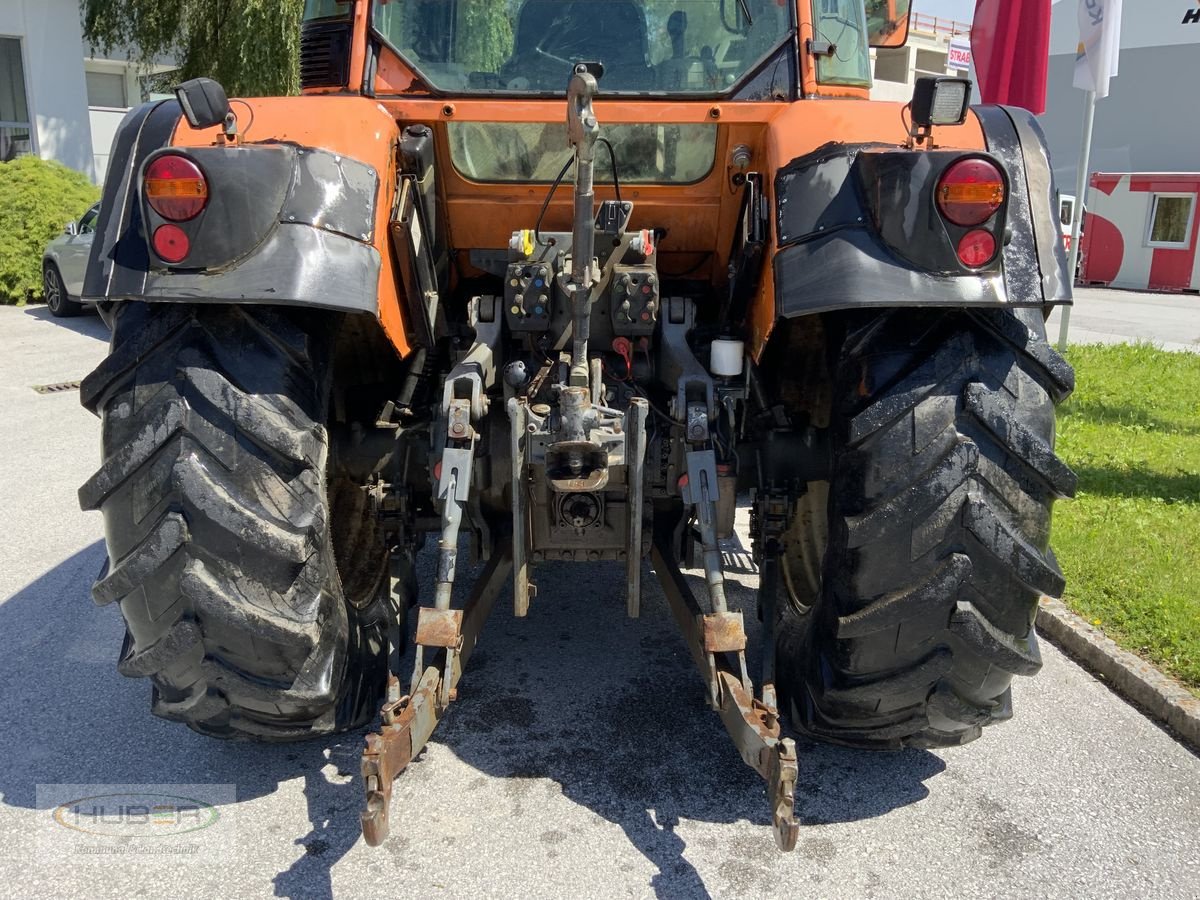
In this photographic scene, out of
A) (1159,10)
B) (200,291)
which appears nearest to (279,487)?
(200,291)

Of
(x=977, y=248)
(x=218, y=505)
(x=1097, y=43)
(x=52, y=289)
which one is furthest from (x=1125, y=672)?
(x=52, y=289)

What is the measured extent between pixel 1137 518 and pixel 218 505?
16.2 feet

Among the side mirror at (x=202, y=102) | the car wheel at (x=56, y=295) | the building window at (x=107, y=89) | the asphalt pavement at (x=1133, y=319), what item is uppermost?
the building window at (x=107, y=89)

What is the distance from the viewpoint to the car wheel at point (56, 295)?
14336 millimetres

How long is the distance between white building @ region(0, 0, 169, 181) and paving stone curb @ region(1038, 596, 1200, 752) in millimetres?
18951

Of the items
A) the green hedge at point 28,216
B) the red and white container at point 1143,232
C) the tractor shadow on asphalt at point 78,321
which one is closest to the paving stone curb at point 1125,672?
the tractor shadow on asphalt at point 78,321

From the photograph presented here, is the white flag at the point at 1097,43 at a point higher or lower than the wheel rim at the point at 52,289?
higher

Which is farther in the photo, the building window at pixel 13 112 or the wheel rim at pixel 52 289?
the building window at pixel 13 112

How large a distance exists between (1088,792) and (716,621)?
1433mm

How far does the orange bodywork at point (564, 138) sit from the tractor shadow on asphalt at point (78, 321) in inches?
423

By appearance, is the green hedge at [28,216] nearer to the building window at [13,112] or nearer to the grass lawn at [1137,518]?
the building window at [13,112]

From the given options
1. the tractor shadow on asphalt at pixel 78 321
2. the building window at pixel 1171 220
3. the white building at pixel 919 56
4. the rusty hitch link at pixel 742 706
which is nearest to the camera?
the rusty hitch link at pixel 742 706

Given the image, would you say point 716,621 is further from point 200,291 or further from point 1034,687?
point 1034,687

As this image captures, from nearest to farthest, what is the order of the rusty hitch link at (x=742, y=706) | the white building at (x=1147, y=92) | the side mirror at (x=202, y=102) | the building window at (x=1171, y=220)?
1. the rusty hitch link at (x=742, y=706)
2. the side mirror at (x=202, y=102)
3. the building window at (x=1171, y=220)
4. the white building at (x=1147, y=92)
